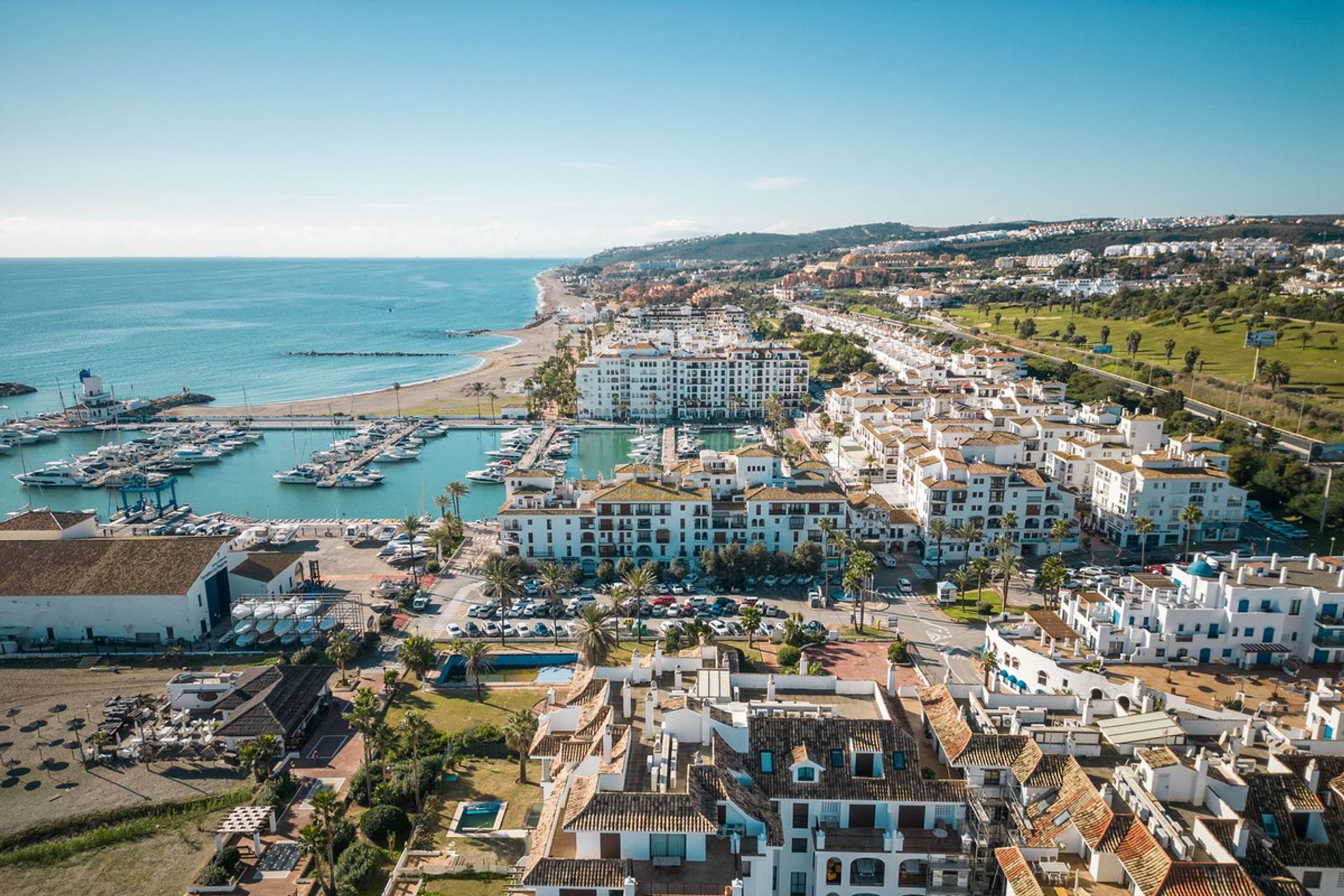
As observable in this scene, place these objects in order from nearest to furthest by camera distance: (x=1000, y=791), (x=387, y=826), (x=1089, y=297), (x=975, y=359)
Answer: (x=1000, y=791) → (x=387, y=826) → (x=975, y=359) → (x=1089, y=297)

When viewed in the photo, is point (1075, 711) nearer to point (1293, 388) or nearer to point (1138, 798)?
point (1138, 798)

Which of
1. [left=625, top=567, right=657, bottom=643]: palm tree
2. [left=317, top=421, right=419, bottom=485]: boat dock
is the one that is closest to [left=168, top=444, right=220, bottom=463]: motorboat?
[left=317, top=421, right=419, bottom=485]: boat dock

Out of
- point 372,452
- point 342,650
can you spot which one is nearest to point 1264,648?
point 342,650

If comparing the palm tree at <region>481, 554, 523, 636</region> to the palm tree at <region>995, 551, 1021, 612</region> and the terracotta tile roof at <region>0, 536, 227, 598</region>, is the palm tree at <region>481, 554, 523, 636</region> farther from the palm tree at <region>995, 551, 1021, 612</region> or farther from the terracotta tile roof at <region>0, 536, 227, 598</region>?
the palm tree at <region>995, 551, 1021, 612</region>

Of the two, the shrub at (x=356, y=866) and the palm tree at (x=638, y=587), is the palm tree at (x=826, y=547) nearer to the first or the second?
the palm tree at (x=638, y=587)

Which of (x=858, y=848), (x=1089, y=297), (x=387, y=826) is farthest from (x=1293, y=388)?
(x=387, y=826)

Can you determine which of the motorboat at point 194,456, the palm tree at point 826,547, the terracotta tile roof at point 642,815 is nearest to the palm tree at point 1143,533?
the palm tree at point 826,547

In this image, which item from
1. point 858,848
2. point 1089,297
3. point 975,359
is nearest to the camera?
point 858,848
